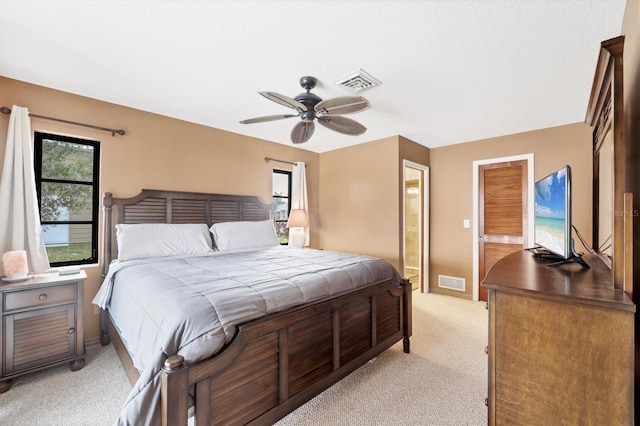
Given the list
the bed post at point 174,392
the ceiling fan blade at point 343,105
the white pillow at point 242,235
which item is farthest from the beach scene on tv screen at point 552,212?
the white pillow at point 242,235

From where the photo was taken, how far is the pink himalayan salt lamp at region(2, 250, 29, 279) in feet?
7.29

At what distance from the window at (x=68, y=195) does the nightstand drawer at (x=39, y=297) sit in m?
0.72

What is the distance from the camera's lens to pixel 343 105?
7.36ft

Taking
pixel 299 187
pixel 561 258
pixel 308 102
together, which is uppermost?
pixel 308 102

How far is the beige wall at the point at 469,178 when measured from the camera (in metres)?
3.45

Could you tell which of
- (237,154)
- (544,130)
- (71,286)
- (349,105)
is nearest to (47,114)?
(71,286)

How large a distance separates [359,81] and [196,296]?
82.9 inches

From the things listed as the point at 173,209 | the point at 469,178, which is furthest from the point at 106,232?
the point at 469,178

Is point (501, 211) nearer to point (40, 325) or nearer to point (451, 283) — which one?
point (451, 283)

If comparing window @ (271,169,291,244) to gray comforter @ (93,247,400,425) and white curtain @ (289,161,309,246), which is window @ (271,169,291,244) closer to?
white curtain @ (289,161,309,246)

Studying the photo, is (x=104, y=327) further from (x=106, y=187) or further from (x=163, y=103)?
(x=163, y=103)

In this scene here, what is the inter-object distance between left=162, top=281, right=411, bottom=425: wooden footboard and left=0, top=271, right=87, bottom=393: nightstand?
5.85 ft

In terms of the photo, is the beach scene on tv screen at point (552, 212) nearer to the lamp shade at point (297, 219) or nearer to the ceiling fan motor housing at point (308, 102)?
the ceiling fan motor housing at point (308, 102)

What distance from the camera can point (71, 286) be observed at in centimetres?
233
